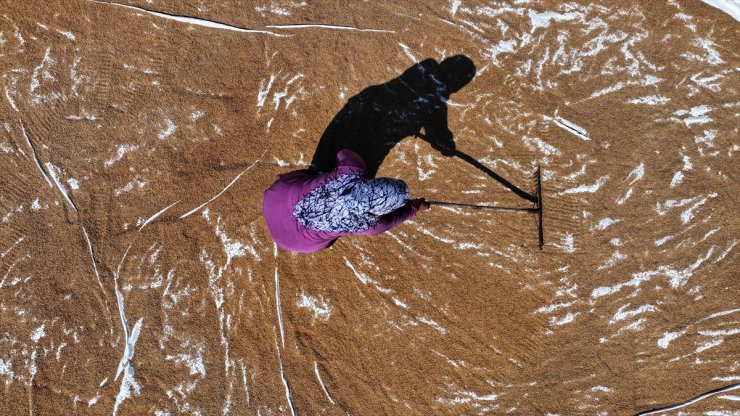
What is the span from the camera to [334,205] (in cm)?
258

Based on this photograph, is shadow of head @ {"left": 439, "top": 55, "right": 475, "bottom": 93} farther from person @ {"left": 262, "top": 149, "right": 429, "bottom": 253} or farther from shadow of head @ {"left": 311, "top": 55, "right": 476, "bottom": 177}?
person @ {"left": 262, "top": 149, "right": 429, "bottom": 253}

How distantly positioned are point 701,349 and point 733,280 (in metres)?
0.60

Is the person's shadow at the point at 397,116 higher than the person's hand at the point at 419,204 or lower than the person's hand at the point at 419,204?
higher

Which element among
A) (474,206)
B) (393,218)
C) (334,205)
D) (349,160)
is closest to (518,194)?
(474,206)

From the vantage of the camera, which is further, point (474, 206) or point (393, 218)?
point (474, 206)

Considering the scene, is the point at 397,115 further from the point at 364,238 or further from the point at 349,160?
the point at 364,238

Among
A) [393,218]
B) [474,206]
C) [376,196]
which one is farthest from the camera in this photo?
[474,206]

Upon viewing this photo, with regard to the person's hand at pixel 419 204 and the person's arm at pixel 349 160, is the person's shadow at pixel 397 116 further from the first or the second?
the person's hand at pixel 419 204

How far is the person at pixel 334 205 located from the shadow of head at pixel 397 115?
0.49 meters

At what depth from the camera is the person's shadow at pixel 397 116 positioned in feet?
11.9

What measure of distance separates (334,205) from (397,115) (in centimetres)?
139

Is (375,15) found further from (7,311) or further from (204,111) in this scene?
(7,311)

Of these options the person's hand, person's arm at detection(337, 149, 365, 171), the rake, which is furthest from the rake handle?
person's arm at detection(337, 149, 365, 171)

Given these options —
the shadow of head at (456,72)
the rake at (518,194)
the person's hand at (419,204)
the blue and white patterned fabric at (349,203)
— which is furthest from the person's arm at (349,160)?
the shadow of head at (456,72)
